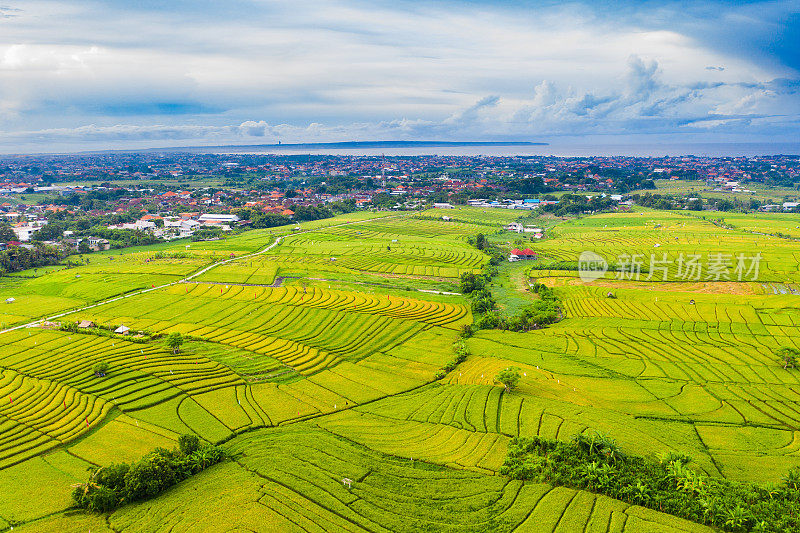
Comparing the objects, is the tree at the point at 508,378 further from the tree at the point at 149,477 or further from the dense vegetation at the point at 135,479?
the tree at the point at 149,477

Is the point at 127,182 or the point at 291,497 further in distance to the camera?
the point at 127,182

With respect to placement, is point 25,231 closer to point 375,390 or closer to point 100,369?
point 100,369

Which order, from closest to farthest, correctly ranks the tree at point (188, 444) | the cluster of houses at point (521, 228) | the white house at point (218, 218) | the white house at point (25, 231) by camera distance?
the tree at point (188, 444) < the white house at point (25, 231) < the cluster of houses at point (521, 228) < the white house at point (218, 218)

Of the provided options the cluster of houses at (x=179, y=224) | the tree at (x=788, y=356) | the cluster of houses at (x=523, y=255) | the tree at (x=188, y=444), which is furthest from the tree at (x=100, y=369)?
the cluster of houses at (x=179, y=224)

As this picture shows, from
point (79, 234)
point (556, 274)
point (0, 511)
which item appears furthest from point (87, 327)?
point (79, 234)

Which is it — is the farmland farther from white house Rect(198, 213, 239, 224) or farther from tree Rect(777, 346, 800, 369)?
white house Rect(198, 213, 239, 224)

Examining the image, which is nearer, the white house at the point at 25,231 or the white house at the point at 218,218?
the white house at the point at 25,231

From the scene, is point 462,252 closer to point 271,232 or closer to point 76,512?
point 271,232
